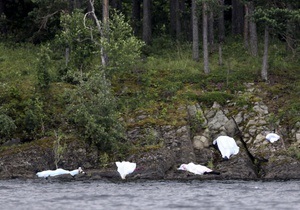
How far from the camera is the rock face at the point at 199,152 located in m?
33.4

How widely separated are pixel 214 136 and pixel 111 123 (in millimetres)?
5432

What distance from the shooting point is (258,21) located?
4028 centimetres

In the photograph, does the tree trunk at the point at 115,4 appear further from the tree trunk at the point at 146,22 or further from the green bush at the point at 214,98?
the green bush at the point at 214,98

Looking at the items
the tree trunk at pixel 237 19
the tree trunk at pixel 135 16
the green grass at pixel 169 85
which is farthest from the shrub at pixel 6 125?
the tree trunk at pixel 237 19

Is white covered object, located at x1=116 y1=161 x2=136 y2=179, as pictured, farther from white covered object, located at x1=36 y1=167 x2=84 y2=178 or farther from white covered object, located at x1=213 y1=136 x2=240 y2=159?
white covered object, located at x1=213 y1=136 x2=240 y2=159

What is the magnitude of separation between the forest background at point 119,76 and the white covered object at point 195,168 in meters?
2.45

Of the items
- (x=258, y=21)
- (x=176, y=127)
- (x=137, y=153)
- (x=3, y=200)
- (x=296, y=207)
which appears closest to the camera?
(x=296, y=207)

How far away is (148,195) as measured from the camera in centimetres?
2609

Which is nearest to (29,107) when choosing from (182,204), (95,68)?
(95,68)

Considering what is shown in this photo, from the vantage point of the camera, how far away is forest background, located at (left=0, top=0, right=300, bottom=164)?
36500mm

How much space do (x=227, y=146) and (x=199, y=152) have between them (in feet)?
4.79

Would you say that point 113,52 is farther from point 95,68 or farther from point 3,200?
point 3,200

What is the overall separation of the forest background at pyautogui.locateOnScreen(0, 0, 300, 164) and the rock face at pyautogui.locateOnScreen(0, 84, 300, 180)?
583 mm

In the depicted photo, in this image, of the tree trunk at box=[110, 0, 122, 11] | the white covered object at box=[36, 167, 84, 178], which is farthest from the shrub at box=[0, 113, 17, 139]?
the tree trunk at box=[110, 0, 122, 11]
